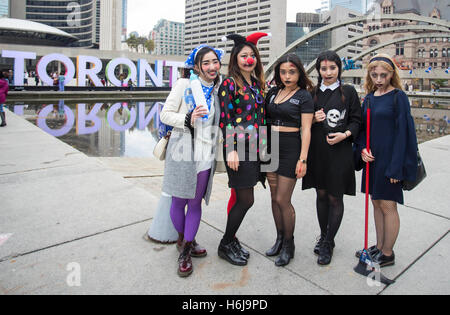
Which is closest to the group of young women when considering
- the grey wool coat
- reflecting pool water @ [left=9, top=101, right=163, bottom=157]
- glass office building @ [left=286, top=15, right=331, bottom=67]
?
the grey wool coat

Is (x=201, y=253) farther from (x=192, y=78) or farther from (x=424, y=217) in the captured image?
(x=424, y=217)

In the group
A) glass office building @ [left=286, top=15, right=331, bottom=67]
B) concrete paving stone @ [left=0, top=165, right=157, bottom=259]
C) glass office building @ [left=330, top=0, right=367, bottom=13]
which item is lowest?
concrete paving stone @ [left=0, top=165, right=157, bottom=259]

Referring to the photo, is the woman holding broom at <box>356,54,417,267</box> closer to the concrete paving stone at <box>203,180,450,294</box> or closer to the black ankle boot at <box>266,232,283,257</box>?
the concrete paving stone at <box>203,180,450,294</box>

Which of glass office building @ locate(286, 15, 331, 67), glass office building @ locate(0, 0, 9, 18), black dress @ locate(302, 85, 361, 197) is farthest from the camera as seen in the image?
glass office building @ locate(286, 15, 331, 67)

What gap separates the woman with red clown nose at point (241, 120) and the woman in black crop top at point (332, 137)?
19.7 inches

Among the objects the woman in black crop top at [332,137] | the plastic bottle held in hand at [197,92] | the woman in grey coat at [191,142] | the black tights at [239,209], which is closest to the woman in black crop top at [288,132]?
the woman in black crop top at [332,137]

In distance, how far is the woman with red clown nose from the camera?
8.13 ft

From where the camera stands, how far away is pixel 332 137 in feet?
8.57

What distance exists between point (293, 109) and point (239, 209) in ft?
2.89

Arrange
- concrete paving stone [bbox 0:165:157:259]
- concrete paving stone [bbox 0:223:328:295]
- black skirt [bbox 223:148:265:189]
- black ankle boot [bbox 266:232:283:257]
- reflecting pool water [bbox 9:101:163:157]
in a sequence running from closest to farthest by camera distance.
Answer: concrete paving stone [bbox 0:223:328:295] → black skirt [bbox 223:148:265:189] → black ankle boot [bbox 266:232:283:257] → concrete paving stone [bbox 0:165:157:259] → reflecting pool water [bbox 9:101:163:157]

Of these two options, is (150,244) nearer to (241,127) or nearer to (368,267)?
(241,127)

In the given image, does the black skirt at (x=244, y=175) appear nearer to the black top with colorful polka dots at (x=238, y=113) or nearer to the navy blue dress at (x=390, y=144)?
the black top with colorful polka dots at (x=238, y=113)

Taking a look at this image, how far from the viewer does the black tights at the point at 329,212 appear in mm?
2719

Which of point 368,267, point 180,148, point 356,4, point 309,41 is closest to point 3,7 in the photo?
point 309,41
